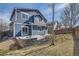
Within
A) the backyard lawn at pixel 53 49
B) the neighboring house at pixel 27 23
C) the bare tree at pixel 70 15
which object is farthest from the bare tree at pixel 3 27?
the bare tree at pixel 70 15

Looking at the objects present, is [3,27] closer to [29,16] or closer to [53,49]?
[29,16]

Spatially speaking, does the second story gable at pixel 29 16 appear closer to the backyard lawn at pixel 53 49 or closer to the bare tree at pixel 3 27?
the bare tree at pixel 3 27

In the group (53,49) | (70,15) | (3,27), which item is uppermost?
(70,15)

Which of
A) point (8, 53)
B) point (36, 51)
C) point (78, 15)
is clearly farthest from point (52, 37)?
point (8, 53)

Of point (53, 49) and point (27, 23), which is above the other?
point (27, 23)

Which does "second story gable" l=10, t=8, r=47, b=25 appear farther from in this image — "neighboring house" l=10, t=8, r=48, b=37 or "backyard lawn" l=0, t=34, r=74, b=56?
"backyard lawn" l=0, t=34, r=74, b=56

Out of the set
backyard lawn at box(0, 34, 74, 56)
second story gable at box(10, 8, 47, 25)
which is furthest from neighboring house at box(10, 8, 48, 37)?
backyard lawn at box(0, 34, 74, 56)

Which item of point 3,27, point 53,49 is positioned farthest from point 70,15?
point 3,27
